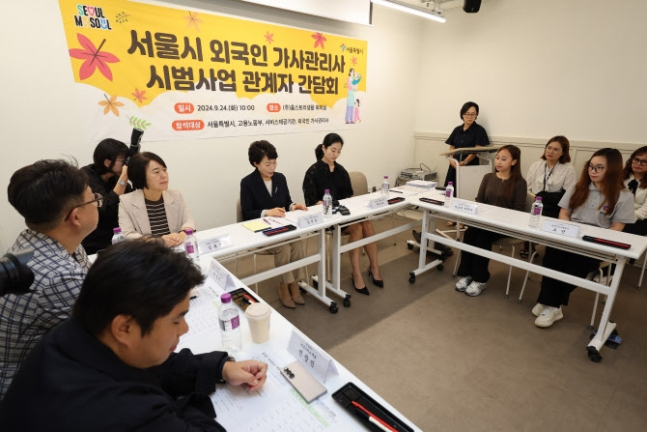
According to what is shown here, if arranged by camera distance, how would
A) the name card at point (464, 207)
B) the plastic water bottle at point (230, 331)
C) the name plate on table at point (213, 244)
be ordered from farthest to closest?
the name card at point (464, 207)
the name plate on table at point (213, 244)
the plastic water bottle at point (230, 331)

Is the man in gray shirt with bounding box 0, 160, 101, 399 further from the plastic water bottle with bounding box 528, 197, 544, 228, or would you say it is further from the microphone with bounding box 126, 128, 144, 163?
the plastic water bottle with bounding box 528, 197, 544, 228

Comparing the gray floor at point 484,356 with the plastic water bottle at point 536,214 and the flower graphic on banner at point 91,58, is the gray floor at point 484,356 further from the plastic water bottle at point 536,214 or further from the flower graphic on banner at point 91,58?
the flower graphic on banner at point 91,58

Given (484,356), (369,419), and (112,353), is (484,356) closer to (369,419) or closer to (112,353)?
(369,419)

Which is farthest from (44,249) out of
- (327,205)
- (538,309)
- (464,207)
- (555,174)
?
(555,174)

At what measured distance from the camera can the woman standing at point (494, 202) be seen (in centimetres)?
279

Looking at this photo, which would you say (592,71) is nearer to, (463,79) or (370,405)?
(463,79)

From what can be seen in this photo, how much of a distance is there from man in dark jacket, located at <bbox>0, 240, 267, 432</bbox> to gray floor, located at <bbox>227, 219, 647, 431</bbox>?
4.93ft

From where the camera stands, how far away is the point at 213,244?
1.96 metres

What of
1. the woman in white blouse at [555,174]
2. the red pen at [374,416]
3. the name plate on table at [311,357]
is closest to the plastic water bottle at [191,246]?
the name plate on table at [311,357]

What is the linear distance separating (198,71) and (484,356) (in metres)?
3.23

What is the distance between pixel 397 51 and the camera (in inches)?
181

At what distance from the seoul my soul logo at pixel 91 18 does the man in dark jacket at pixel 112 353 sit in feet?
8.85

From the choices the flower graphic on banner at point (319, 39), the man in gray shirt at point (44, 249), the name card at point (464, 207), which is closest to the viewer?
the man in gray shirt at point (44, 249)

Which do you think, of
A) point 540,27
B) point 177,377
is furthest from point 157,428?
point 540,27
